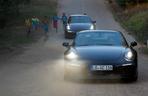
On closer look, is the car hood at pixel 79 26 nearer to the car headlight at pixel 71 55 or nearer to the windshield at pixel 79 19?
the windshield at pixel 79 19

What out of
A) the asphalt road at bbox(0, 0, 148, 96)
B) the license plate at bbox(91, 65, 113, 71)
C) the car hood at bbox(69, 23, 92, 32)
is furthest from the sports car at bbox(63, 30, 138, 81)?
the car hood at bbox(69, 23, 92, 32)

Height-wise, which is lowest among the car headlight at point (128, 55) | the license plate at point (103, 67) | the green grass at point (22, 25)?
the green grass at point (22, 25)

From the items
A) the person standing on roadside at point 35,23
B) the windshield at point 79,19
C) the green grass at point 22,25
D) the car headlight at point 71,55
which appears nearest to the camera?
the car headlight at point 71,55

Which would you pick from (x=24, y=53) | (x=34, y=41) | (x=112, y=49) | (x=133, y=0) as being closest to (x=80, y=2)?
(x=133, y=0)

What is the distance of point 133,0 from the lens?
209 ft

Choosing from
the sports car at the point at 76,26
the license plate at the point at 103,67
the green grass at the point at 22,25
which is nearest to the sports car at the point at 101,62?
the license plate at the point at 103,67

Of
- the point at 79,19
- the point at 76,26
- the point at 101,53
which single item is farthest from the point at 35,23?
the point at 101,53

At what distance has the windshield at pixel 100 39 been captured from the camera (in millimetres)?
16703

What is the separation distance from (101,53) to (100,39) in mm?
1399

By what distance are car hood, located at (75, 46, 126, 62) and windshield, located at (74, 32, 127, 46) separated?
22.6 inches

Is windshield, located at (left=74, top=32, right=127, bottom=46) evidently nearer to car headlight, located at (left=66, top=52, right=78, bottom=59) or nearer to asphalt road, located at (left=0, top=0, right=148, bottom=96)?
car headlight, located at (left=66, top=52, right=78, bottom=59)

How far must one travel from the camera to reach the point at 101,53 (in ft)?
51.1

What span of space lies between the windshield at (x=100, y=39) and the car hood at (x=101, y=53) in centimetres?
57

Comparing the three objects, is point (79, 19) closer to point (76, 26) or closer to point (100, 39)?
point (76, 26)
